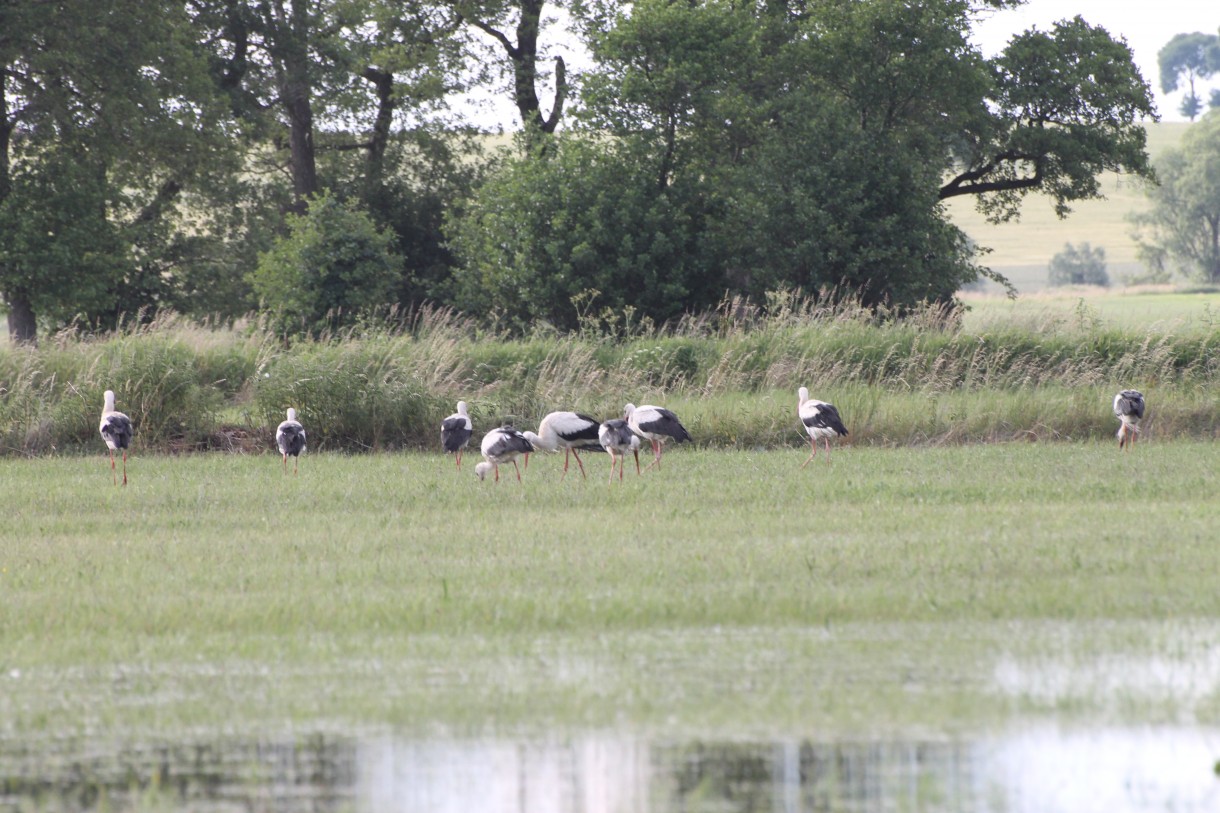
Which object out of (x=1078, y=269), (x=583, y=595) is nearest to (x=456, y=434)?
(x=583, y=595)

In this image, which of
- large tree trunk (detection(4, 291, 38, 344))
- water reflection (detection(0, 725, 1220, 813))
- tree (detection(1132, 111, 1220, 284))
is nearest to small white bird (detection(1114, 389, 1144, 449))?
water reflection (detection(0, 725, 1220, 813))

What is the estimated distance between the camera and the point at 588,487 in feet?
53.7

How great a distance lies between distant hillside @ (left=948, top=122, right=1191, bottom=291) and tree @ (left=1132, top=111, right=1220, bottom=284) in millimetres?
3945

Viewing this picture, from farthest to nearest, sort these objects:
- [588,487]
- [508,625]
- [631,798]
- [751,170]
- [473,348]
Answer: [751,170] → [473,348] → [588,487] → [508,625] → [631,798]

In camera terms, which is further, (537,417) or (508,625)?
(537,417)

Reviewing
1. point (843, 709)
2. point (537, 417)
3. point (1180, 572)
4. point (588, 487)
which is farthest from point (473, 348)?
point (843, 709)

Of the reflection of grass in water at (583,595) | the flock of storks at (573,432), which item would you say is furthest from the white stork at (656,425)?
the reflection of grass in water at (583,595)

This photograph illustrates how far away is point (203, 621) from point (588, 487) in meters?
7.26

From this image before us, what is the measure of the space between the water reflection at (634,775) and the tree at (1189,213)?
10399 centimetres

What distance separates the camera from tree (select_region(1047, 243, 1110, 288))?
110 m

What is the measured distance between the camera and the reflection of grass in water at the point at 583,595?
24.6 ft

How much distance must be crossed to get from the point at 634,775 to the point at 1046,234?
139 meters

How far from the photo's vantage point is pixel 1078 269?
11081cm

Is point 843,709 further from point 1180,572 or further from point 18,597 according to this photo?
point 18,597
